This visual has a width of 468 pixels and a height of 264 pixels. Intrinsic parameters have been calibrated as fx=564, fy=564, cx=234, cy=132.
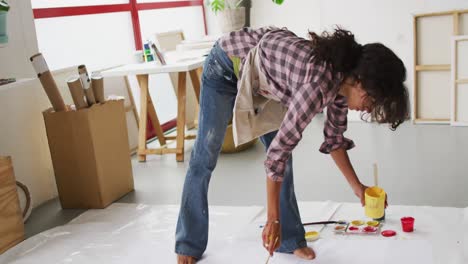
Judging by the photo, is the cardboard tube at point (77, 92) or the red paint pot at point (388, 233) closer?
the red paint pot at point (388, 233)

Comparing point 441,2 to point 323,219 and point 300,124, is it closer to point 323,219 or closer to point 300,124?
point 323,219

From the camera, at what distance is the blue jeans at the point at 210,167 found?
1.98 meters

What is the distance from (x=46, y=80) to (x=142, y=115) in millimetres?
1130

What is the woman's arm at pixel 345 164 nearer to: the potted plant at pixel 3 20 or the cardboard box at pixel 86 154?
the cardboard box at pixel 86 154

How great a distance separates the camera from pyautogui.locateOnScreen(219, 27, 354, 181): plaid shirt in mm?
1574

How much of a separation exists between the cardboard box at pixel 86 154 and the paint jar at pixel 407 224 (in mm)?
1545

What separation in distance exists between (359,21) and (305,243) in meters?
2.61

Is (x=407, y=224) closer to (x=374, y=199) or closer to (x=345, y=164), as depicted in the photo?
(x=374, y=199)

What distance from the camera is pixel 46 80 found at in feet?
9.47

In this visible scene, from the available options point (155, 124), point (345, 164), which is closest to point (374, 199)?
point (345, 164)

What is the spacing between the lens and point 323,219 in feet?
8.33

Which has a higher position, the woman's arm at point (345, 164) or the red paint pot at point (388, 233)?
the woman's arm at point (345, 164)

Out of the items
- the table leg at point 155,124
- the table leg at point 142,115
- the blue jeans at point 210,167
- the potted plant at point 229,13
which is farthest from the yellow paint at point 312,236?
the potted plant at point 229,13

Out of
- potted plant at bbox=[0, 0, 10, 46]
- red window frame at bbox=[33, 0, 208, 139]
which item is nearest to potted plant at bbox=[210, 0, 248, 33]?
red window frame at bbox=[33, 0, 208, 139]
